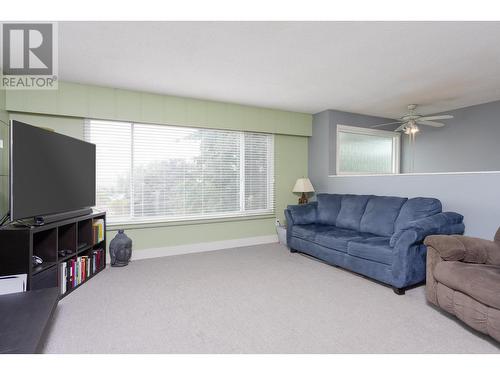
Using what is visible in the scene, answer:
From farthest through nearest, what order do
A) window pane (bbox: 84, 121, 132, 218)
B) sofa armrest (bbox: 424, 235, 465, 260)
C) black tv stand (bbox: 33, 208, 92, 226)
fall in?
window pane (bbox: 84, 121, 132, 218)
black tv stand (bbox: 33, 208, 92, 226)
sofa armrest (bbox: 424, 235, 465, 260)

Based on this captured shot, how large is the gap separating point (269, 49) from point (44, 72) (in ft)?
8.50

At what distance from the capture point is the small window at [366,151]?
4.96 m

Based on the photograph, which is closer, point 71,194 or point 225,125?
point 71,194

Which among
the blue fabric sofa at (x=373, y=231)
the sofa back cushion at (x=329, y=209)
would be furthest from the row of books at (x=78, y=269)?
the sofa back cushion at (x=329, y=209)

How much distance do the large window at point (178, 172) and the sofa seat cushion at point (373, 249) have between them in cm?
206

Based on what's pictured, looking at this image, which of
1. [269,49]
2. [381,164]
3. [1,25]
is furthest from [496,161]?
[1,25]

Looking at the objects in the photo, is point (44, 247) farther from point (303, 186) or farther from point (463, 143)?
point (463, 143)

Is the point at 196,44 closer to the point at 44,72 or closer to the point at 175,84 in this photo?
the point at 175,84

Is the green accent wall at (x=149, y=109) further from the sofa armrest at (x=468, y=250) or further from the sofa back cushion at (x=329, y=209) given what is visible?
the sofa armrest at (x=468, y=250)

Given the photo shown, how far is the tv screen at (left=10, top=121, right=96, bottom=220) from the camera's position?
7.06 ft

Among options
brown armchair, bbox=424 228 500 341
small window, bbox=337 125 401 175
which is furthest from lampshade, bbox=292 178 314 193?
brown armchair, bbox=424 228 500 341

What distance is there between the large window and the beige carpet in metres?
1.08

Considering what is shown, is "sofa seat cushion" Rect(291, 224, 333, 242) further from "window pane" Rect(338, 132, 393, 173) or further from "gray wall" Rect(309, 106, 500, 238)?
"window pane" Rect(338, 132, 393, 173)
